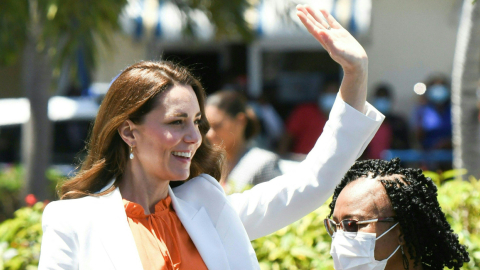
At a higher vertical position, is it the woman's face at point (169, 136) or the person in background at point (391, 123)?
the woman's face at point (169, 136)

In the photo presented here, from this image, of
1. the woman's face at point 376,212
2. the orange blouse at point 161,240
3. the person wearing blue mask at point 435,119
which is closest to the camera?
the orange blouse at point 161,240

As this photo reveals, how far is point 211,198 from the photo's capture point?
2416 mm

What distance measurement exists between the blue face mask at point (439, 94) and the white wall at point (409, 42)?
1437 mm

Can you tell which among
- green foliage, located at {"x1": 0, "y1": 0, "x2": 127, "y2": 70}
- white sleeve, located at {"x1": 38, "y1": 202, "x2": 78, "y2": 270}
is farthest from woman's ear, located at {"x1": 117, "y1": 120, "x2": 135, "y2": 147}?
green foliage, located at {"x1": 0, "y1": 0, "x2": 127, "y2": 70}

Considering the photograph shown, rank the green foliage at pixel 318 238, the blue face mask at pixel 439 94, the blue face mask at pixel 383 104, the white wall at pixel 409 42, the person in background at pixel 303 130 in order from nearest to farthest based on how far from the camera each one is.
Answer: the green foliage at pixel 318 238 < the person in background at pixel 303 130 < the blue face mask at pixel 439 94 < the blue face mask at pixel 383 104 < the white wall at pixel 409 42

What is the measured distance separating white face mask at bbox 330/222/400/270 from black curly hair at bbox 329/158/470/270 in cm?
7

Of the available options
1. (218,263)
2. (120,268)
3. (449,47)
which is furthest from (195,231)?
(449,47)

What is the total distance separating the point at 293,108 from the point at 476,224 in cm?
823

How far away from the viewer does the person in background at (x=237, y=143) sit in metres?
4.16

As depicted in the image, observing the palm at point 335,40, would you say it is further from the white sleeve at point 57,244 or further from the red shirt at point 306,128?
the red shirt at point 306,128

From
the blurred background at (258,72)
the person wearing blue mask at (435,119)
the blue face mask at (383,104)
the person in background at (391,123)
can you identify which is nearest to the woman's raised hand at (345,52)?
the blurred background at (258,72)

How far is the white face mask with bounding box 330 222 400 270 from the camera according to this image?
7.96 ft

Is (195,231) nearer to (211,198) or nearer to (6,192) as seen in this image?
(211,198)

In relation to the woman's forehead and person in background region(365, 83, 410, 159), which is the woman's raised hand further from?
person in background region(365, 83, 410, 159)
